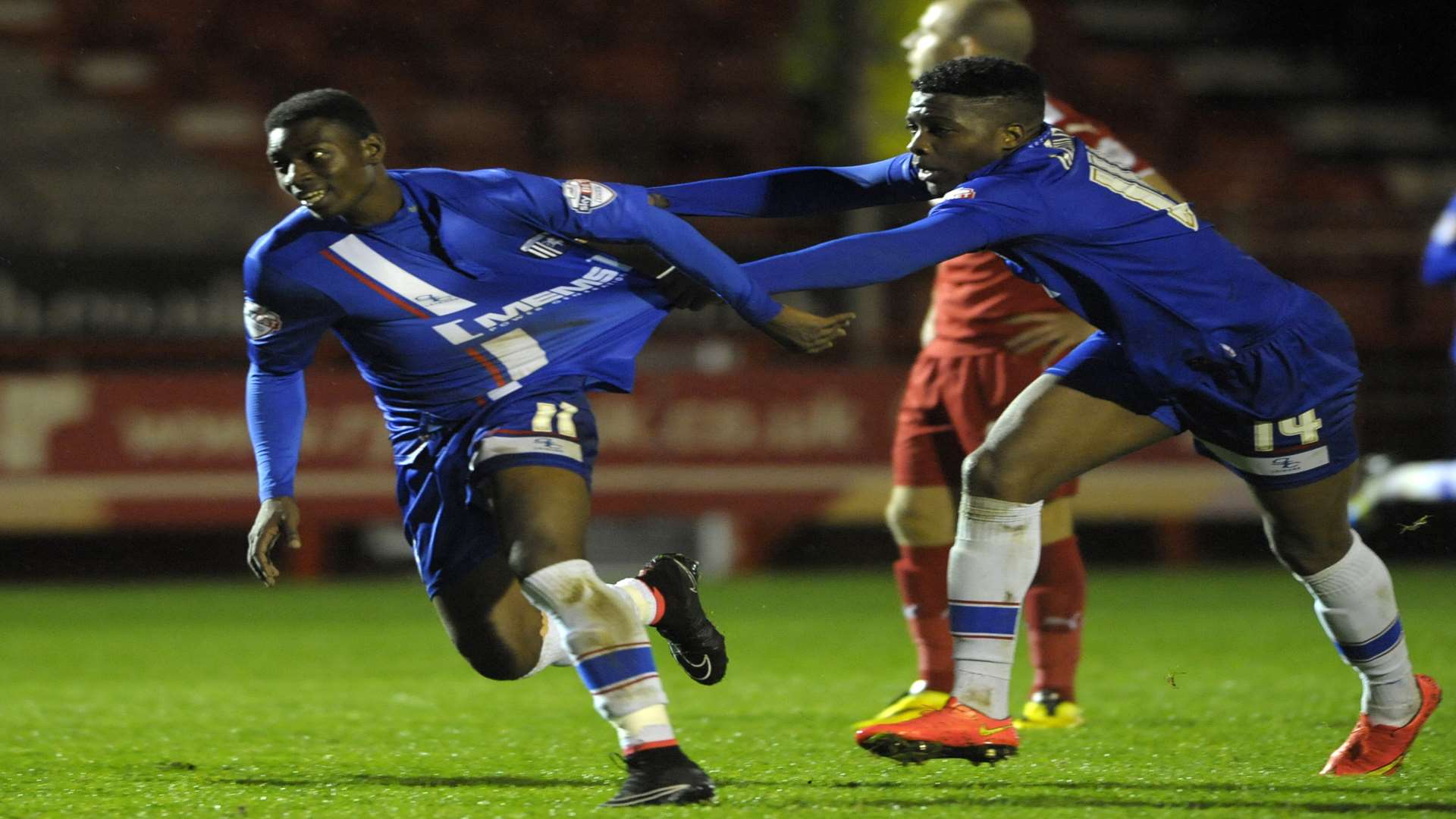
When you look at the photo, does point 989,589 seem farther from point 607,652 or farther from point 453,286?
point 453,286

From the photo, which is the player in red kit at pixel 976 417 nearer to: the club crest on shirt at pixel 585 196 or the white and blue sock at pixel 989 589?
the white and blue sock at pixel 989 589

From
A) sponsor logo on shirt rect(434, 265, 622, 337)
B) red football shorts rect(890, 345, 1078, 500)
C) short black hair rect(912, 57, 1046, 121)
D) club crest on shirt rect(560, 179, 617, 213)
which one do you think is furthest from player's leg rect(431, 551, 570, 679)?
short black hair rect(912, 57, 1046, 121)

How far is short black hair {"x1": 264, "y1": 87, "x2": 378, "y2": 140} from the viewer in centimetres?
371

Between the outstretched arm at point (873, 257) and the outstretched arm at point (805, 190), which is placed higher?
the outstretched arm at point (805, 190)

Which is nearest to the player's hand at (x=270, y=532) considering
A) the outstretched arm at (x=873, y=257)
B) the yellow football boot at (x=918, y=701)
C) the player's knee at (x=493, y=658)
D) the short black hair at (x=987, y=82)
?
the player's knee at (x=493, y=658)


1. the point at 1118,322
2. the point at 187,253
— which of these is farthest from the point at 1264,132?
the point at 1118,322

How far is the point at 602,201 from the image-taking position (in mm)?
3795

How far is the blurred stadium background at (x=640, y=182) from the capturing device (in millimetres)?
9906

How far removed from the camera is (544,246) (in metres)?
3.93

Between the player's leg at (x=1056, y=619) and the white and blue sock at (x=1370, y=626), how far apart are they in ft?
3.10

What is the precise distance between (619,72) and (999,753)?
11.8 meters

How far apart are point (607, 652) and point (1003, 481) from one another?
94 cm

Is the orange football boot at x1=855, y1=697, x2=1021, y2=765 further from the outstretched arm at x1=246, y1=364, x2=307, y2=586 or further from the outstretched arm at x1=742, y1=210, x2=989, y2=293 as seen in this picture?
the outstretched arm at x1=246, y1=364, x2=307, y2=586

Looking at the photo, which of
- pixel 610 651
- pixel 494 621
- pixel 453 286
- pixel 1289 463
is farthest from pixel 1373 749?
pixel 453 286
